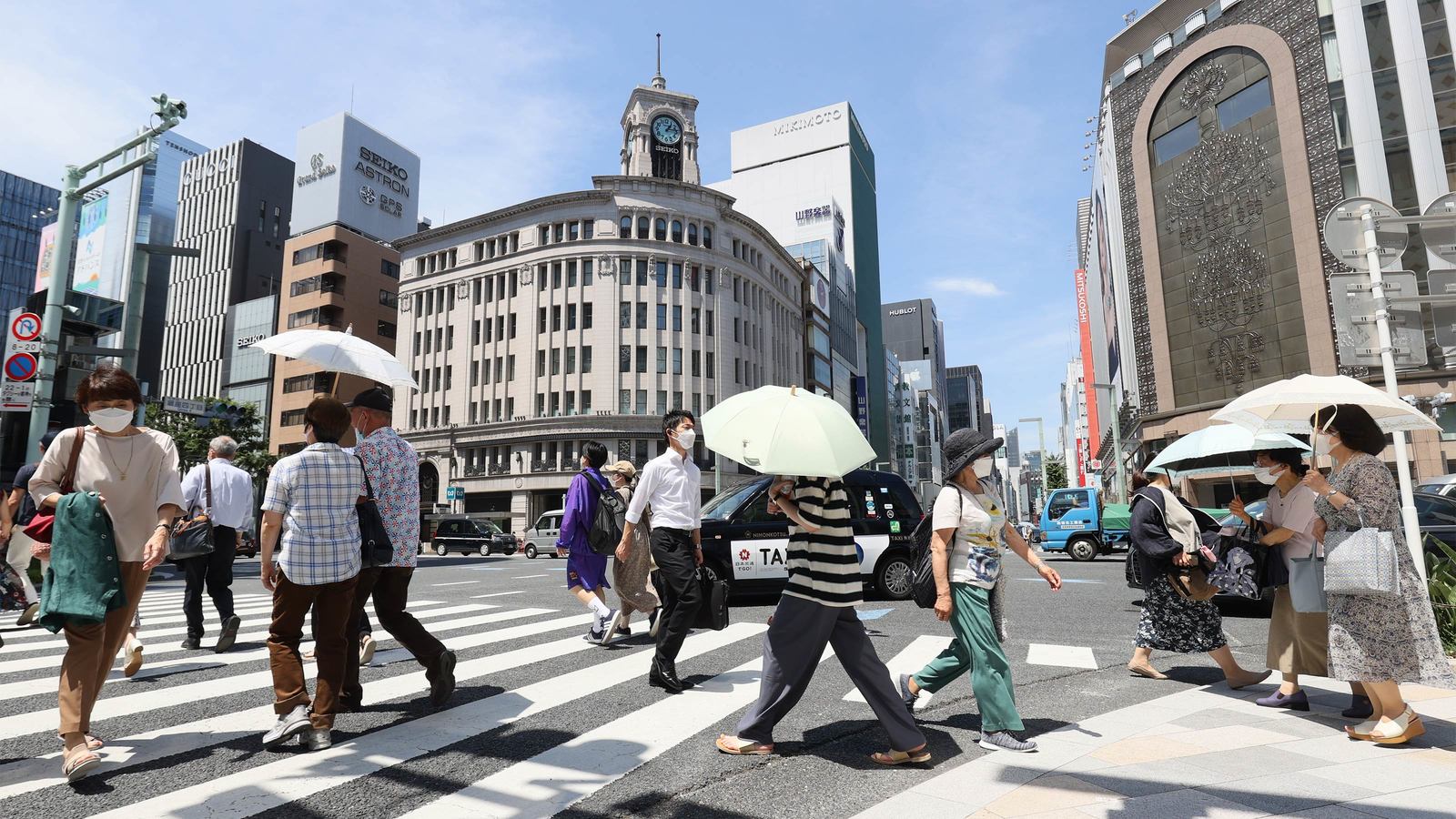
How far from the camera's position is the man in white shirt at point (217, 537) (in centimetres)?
668

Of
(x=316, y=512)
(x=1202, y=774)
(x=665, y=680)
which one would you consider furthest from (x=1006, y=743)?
(x=316, y=512)

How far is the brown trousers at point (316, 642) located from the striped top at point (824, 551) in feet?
7.90

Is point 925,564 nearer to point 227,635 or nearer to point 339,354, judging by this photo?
point 339,354

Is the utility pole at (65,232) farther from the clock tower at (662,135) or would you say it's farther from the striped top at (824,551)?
the clock tower at (662,135)

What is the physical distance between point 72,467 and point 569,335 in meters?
50.0

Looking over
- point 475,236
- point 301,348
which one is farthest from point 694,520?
point 475,236

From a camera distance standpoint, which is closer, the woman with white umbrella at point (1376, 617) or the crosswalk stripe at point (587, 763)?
the crosswalk stripe at point (587, 763)

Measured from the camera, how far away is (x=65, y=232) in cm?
1475

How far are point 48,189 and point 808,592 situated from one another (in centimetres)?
10899

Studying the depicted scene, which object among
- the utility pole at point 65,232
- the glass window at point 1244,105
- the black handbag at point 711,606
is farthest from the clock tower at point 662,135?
the black handbag at point 711,606

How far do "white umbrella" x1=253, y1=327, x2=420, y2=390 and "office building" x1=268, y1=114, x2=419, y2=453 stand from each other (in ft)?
184

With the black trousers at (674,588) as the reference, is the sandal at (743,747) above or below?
below

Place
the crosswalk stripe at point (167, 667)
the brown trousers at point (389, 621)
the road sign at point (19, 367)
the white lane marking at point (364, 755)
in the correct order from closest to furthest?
the white lane marking at point (364, 755) < the brown trousers at point (389, 621) < the crosswalk stripe at point (167, 667) < the road sign at point (19, 367)

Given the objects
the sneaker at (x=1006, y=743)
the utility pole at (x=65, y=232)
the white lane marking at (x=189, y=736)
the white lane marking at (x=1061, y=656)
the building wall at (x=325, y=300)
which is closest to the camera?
the white lane marking at (x=189, y=736)
